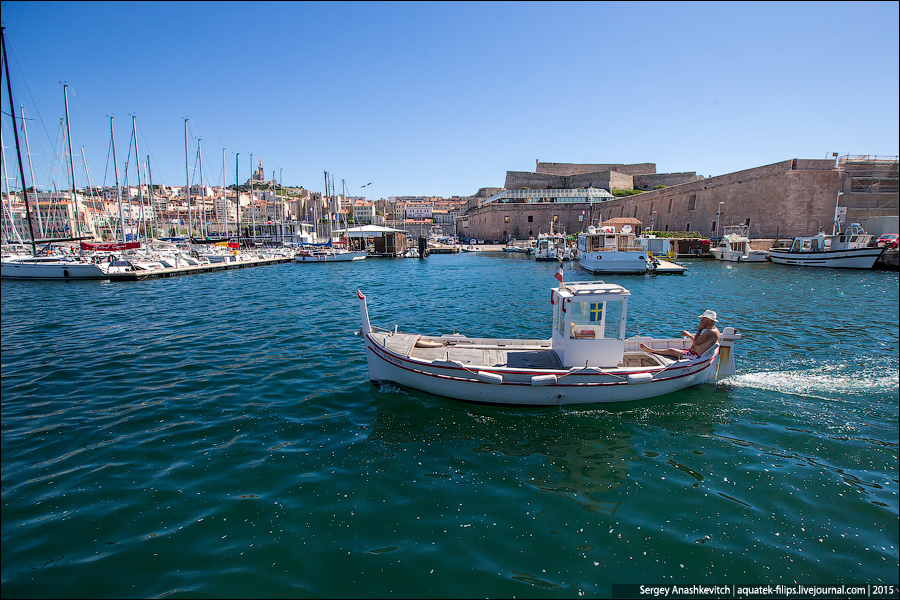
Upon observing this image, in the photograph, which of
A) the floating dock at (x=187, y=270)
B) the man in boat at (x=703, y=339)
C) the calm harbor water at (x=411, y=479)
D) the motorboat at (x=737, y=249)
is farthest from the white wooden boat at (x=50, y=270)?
the motorboat at (x=737, y=249)

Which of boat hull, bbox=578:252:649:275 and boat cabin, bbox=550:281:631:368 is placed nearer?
boat cabin, bbox=550:281:631:368

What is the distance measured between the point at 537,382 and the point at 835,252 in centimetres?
3392

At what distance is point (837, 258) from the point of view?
92.7 feet

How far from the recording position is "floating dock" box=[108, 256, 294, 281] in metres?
24.8

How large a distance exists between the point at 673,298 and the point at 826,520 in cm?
1590

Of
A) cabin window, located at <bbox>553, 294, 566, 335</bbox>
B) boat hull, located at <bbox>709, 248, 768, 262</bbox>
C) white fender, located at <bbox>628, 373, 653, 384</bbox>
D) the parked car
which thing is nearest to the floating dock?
cabin window, located at <bbox>553, 294, 566, 335</bbox>

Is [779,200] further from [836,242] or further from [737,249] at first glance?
[836,242]

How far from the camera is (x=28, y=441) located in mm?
5859

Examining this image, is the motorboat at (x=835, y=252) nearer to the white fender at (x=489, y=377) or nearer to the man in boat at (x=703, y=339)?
the man in boat at (x=703, y=339)

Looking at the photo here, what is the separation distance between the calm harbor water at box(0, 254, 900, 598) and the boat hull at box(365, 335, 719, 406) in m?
0.24

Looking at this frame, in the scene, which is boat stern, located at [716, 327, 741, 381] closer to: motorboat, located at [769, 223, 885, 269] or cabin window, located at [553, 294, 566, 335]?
cabin window, located at [553, 294, 566, 335]

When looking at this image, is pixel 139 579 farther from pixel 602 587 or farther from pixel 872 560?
pixel 872 560

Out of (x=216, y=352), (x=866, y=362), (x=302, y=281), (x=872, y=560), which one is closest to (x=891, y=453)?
(x=872, y=560)

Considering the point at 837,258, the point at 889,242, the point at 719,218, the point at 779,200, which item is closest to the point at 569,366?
the point at 837,258
